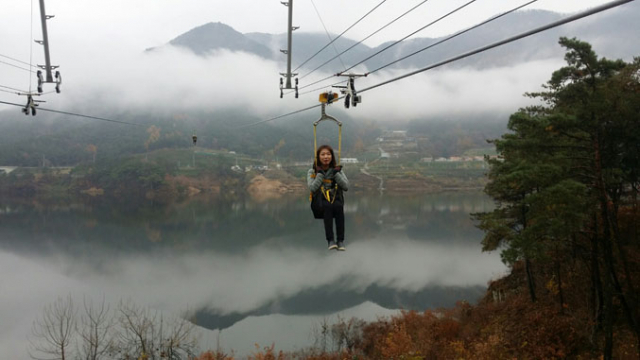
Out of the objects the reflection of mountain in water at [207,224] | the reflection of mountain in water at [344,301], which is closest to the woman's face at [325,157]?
the reflection of mountain in water at [344,301]

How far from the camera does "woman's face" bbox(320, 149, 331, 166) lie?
17.9ft

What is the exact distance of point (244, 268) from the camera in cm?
3631

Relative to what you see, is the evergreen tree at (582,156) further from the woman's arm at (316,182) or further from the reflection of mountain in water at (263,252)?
the reflection of mountain in water at (263,252)

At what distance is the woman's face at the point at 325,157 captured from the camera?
Result: 5.45 meters

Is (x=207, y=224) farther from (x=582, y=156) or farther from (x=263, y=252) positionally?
(x=582, y=156)

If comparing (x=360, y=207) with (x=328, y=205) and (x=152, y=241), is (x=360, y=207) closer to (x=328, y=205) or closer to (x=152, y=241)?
(x=152, y=241)

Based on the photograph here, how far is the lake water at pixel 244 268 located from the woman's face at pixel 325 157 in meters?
17.4

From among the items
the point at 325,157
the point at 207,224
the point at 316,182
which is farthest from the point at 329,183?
the point at 207,224

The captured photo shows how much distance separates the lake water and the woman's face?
57.2 ft

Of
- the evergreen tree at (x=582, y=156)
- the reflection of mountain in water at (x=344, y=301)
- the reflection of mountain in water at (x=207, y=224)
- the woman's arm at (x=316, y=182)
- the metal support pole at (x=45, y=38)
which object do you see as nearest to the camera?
the woman's arm at (x=316, y=182)

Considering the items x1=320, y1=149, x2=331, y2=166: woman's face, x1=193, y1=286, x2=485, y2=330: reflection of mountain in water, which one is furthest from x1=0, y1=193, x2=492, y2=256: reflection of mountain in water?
x1=320, y1=149, x2=331, y2=166: woman's face

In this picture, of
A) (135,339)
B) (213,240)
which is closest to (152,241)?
(213,240)

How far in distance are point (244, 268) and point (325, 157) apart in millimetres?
32618

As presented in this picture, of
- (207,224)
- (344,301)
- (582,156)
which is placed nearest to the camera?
(582,156)
